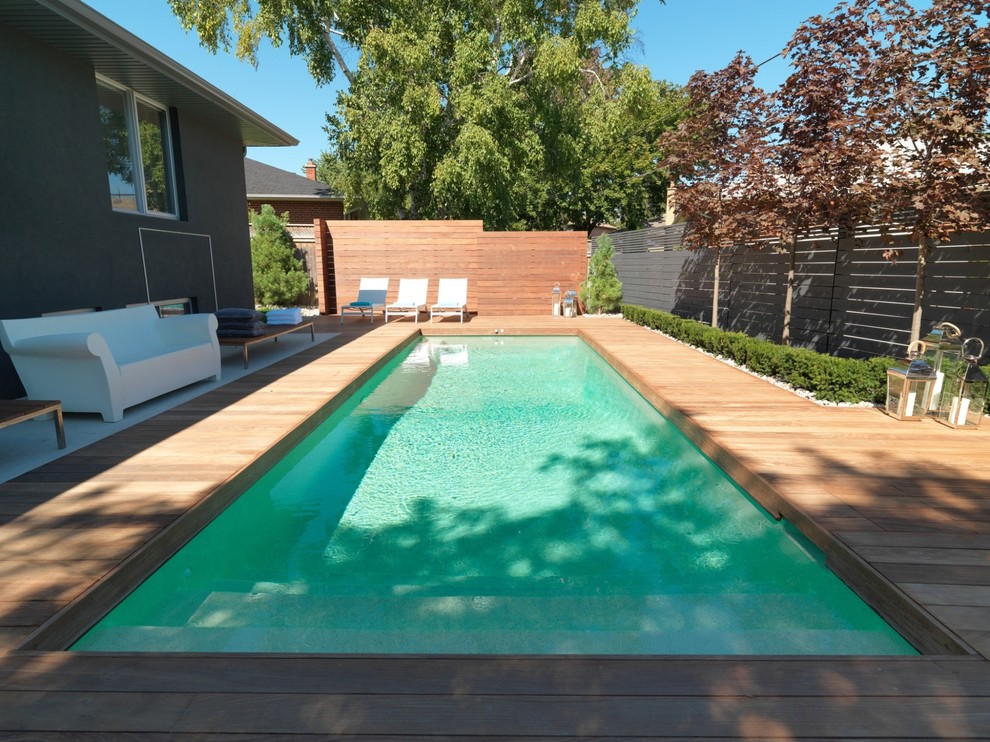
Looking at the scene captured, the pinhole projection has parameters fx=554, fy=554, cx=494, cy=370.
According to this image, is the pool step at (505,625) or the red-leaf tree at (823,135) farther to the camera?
the red-leaf tree at (823,135)

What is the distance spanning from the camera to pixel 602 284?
1341 centimetres

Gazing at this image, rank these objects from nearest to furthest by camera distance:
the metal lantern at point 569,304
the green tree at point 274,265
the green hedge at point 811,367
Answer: the green hedge at point 811,367 → the metal lantern at point 569,304 → the green tree at point 274,265

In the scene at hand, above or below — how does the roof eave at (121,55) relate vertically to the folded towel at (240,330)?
above

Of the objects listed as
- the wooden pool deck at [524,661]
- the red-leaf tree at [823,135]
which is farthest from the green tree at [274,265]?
the red-leaf tree at [823,135]

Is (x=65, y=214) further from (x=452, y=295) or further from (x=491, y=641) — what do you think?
(x=452, y=295)

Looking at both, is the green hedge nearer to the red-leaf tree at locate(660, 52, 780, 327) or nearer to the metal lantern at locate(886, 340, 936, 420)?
the metal lantern at locate(886, 340, 936, 420)

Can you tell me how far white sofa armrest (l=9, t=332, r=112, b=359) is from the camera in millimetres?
4203

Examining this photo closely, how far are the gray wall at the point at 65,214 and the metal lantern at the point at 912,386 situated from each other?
7.96m

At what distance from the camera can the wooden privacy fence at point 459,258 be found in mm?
13344

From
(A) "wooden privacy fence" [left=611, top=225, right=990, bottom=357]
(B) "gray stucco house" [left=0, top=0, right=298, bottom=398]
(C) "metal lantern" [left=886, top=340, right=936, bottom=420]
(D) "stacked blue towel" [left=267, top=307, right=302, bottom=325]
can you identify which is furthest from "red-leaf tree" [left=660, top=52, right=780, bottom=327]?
(B) "gray stucco house" [left=0, top=0, right=298, bottom=398]

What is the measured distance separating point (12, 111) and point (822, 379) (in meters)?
8.15

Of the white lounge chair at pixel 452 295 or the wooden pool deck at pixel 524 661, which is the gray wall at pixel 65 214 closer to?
the wooden pool deck at pixel 524 661

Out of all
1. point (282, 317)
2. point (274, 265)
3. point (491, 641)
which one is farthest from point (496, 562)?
point (274, 265)

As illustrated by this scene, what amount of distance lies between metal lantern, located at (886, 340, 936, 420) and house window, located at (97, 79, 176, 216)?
8.57 m
